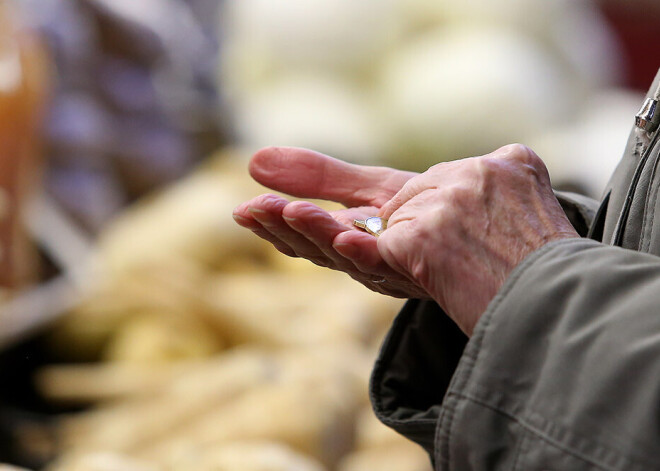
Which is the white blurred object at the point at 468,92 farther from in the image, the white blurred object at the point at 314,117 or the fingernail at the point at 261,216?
the fingernail at the point at 261,216

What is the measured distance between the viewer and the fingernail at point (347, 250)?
438 mm

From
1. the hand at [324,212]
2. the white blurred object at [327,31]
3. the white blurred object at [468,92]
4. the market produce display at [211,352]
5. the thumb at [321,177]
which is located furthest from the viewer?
the white blurred object at [327,31]

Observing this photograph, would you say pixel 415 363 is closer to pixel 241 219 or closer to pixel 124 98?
pixel 241 219

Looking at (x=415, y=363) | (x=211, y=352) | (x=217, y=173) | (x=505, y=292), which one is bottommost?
(x=211, y=352)

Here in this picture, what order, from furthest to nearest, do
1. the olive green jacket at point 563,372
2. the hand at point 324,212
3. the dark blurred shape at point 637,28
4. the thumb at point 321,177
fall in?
the dark blurred shape at point 637,28
the thumb at point 321,177
the hand at point 324,212
the olive green jacket at point 563,372

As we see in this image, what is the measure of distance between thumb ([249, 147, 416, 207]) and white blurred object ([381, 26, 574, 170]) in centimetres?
83

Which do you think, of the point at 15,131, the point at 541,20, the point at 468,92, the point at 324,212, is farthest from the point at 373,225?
the point at 541,20

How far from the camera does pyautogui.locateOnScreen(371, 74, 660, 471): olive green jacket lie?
340 mm

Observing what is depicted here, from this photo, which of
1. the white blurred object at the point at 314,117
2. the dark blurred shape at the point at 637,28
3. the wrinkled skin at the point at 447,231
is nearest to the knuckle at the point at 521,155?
the wrinkled skin at the point at 447,231

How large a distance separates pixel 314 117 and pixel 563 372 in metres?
1.27

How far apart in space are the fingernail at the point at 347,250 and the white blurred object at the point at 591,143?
78 centimetres

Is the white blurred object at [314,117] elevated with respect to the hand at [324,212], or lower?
lower

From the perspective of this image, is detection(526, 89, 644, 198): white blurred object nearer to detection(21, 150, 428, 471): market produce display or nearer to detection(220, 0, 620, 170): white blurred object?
detection(220, 0, 620, 170): white blurred object

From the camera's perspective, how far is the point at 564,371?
36 cm
